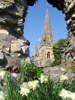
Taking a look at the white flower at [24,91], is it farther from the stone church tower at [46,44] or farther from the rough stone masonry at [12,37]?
the stone church tower at [46,44]

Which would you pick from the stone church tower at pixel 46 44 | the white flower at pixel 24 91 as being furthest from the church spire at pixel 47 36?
the white flower at pixel 24 91

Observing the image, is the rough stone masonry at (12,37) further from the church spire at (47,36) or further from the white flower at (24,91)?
the church spire at (47,36)

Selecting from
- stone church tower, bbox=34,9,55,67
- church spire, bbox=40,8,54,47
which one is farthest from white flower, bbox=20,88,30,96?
church spire, bbox=40,8,54,47

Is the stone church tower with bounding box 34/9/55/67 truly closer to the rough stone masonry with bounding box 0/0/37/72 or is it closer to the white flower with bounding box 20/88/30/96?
the rough stone masonry with bounding box 0/0/37/72

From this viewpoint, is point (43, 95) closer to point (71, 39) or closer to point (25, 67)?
point (25, 67)

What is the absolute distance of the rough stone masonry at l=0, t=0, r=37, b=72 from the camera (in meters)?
4.03

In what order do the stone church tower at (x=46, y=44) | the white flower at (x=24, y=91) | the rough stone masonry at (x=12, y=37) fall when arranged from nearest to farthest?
the white flower at (x=24, y=91) < the rough stone masonry at (x=12, y=37) < the stone church tower at (x=46, y=44)

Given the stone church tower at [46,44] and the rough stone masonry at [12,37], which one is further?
the stone church tower at [46,44]

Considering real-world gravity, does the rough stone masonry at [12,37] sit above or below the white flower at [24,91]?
above

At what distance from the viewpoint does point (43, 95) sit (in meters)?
1.94

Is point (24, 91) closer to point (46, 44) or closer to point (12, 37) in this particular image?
point (12, 37)

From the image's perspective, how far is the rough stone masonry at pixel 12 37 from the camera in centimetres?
403

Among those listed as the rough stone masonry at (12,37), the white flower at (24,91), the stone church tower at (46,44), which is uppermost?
the stone church tower at (46,44)

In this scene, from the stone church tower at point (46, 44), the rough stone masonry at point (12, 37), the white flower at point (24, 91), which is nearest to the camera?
the white flower at point (24, 91)
